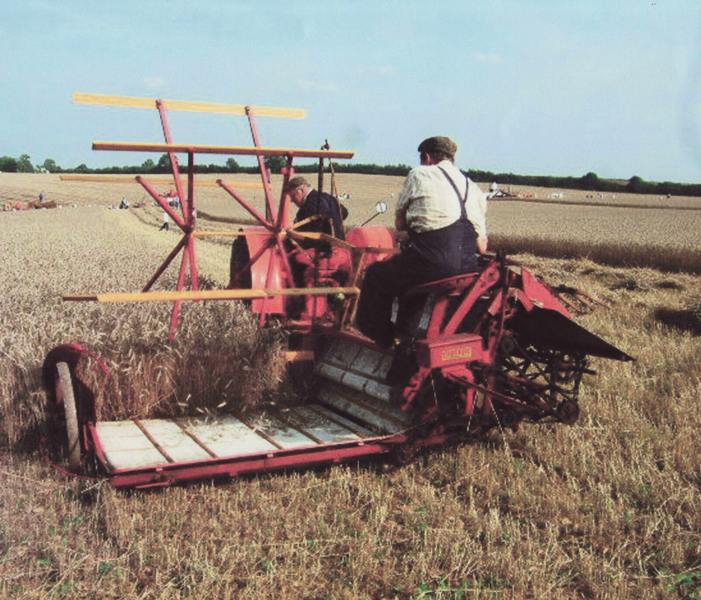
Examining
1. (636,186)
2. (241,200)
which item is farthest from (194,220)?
(636,186)

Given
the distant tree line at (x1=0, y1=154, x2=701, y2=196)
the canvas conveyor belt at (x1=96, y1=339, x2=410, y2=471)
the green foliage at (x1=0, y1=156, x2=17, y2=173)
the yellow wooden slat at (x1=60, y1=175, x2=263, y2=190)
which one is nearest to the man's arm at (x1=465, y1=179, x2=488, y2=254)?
the canvas conveyor belt at (x1=96, y1=339, x2=410, y2=471)

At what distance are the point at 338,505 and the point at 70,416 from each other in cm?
154

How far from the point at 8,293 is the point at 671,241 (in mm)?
15596

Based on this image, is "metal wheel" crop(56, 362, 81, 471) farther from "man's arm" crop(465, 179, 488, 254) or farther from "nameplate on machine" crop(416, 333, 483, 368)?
"man's arm" crop(465, 179, 488, 254)

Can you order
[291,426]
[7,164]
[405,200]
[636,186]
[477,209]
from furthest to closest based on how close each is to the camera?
1. [7,164]
2. [636,186]
3. [291,426]
4. [477,209]
5. [405,200]

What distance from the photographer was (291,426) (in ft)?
17.0

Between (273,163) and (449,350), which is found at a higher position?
(273,163)

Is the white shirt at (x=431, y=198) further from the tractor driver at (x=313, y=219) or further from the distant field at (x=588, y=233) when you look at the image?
the distant field at (x=588, y=233)

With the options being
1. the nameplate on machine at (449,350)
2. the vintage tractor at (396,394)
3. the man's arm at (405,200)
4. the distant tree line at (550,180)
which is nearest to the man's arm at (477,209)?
the vintage tractor at (396,394)

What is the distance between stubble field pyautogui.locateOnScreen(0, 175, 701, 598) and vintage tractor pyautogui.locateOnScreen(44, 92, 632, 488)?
181 millimetres

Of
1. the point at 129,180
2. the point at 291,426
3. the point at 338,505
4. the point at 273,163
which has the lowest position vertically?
the point at 338,505

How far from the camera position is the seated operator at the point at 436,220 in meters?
4.72

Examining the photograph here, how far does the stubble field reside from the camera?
11.1 ft

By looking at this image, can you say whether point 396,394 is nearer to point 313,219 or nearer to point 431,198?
point 431,198
